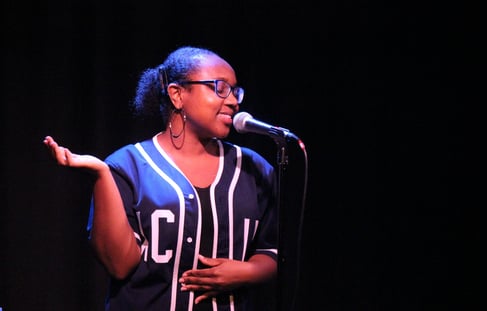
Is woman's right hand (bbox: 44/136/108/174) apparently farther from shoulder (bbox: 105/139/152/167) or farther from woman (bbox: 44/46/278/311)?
shoulder (bbox: 105/139/152/167)

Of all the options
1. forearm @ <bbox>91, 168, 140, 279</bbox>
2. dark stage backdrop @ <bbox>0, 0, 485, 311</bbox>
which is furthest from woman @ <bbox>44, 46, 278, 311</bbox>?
dark stage backdrop @ <bbox>0, 0, 485, 311</bbox>

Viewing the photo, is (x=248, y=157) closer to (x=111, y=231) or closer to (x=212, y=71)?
(x=212, y=71)

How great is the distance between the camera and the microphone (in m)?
1.78

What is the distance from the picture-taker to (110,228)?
180 centimetres

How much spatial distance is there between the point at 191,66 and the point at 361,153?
121 cm

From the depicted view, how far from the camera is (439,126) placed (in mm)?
3018

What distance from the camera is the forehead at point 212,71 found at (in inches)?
82.5

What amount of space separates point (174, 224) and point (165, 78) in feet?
1.94

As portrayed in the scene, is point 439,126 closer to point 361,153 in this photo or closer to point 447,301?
point 361,153

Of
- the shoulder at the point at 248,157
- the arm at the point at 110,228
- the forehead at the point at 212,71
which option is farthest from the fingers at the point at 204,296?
the forehead at the point at 212,71

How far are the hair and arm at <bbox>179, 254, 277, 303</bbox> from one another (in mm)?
587

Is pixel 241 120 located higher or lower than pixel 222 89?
lower

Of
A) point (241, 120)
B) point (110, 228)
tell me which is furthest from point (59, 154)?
point (241, 120)

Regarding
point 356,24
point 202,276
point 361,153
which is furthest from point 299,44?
point 202,276
